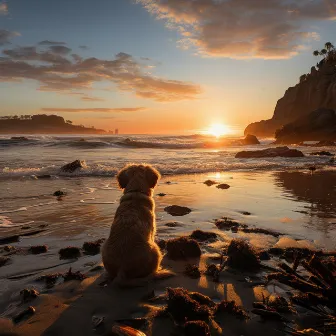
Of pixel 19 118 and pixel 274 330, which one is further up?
pixel 19 118

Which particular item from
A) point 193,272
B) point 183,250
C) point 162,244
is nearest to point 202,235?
point 162,244

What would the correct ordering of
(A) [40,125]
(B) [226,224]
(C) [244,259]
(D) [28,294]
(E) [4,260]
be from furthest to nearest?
(A) [40,125], (B) [226,224], (E) [4,260], (C) [244,259], (D) [28,294]

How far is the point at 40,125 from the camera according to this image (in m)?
144

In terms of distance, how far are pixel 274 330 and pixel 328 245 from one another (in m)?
2.94

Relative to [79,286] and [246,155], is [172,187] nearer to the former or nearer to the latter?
[79,286]

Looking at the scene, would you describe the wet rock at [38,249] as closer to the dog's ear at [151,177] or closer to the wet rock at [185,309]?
the dog's ear at [151,177]

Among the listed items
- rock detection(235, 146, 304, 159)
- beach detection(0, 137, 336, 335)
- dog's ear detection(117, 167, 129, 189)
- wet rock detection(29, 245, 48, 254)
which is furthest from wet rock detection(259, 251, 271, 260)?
rock detection(235, 146, 304, 159)

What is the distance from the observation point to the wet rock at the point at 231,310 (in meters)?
2.97

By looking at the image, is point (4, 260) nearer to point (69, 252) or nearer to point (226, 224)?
point (69, 252)

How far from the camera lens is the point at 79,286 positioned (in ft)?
12.0

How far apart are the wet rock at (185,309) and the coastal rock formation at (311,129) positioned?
55.7m

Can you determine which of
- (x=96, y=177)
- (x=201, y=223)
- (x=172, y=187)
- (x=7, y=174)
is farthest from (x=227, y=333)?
(x=7, y=174)

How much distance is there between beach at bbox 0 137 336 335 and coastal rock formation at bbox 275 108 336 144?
4610 centimetres

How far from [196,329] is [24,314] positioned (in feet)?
5.87
